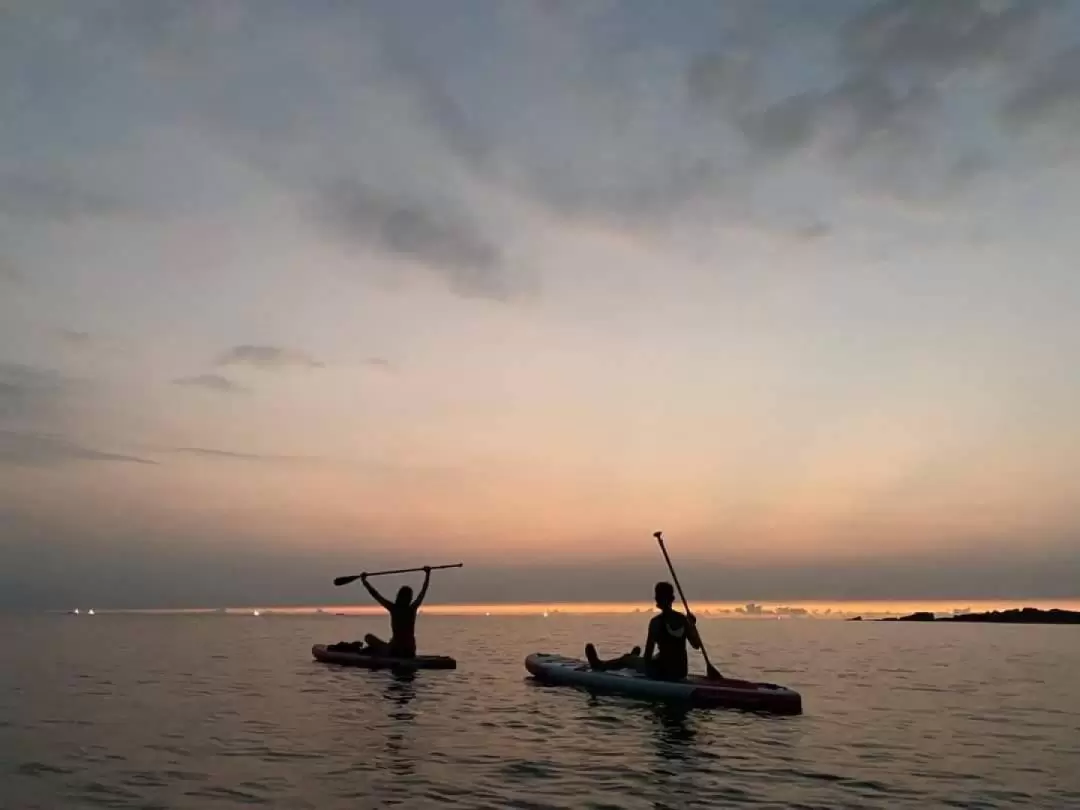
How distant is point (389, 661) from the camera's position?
997 inches

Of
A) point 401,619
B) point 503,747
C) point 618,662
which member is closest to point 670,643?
point 618,662

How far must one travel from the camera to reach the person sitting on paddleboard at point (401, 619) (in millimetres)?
24000

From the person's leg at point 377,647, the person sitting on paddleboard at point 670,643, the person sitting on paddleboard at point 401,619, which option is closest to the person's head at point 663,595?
the person sitting on paddleboard at point 670,643

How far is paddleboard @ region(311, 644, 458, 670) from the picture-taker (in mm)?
25172

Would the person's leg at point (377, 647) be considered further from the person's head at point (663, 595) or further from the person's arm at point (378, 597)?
the person's head at point (663, 595)

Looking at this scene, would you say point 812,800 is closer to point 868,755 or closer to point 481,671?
point 868,755

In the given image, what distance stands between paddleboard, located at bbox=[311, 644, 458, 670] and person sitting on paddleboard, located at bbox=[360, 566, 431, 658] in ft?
0.72

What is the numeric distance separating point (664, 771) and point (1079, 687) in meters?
20.5

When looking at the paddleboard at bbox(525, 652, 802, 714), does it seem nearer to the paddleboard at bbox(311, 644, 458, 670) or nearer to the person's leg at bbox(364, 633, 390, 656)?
the paddleboard at bbox(311, 644, 458, 670)

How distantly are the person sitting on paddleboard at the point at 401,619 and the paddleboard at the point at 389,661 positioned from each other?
0.72ft

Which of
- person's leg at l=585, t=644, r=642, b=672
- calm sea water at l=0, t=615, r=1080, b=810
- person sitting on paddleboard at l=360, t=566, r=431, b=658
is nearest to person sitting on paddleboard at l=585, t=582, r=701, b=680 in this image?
calm sea water at l=0, t=615, r=1080, b=810

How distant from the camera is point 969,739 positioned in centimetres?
1581

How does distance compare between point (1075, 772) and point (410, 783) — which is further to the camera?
point (1075, 772)

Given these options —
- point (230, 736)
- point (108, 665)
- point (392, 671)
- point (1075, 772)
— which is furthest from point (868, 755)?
point (108, 665)
